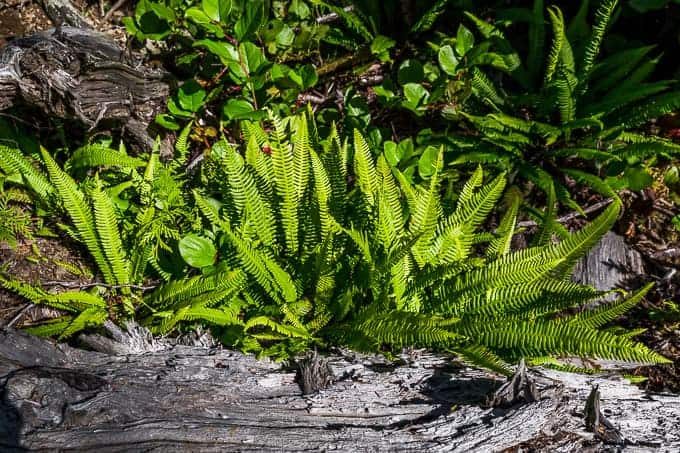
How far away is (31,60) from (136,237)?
41.2 inches

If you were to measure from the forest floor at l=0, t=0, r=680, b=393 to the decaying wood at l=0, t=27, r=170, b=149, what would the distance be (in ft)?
2.35

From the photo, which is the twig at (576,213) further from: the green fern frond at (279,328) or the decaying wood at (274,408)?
the green fern frond at (279,328)

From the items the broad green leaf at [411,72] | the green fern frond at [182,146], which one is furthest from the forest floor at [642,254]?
the broad green leaf at [411,72]

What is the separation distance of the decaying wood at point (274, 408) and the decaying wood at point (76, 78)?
131cm

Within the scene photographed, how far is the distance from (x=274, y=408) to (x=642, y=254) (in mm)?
2560

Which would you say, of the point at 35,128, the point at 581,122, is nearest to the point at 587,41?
the point at 581,122

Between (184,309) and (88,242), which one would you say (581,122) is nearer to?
(184,309)

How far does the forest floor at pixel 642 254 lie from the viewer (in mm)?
3021

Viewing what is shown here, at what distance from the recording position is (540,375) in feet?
8.34

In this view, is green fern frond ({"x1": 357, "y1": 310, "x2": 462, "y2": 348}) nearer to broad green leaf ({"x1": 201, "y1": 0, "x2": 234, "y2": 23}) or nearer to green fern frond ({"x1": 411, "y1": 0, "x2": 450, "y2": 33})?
broad green leaf ({"x1": 201, "y1": 0, "x2": 234, "y2": 23})

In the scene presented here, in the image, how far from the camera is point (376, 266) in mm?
2705

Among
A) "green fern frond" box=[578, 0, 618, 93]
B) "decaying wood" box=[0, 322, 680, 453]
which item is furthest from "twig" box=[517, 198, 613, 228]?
"decaying wood" box=[0, 322, 680, 453]

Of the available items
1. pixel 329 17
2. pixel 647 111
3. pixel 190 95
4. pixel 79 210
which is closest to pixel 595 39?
pixel 647 111

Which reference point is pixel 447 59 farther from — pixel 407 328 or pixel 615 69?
pixel 407 328
